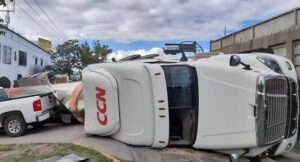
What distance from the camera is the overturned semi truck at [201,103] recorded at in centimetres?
672

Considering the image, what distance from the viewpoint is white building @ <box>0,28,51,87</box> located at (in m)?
31.8

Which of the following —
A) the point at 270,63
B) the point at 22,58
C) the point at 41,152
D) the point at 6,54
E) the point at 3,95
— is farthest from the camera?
the point at 22,58

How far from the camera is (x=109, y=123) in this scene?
8.07m

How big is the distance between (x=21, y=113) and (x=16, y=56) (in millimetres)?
27064

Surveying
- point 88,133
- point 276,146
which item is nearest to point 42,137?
point 88,133

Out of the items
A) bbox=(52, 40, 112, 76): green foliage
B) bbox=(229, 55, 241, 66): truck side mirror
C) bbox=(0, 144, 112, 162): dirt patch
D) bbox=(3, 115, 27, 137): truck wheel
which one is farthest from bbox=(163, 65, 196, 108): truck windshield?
bbox=(52, 40, 112, 76): green foliage

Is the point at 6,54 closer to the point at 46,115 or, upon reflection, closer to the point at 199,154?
the point at 46,115

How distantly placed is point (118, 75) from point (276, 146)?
3093 millimetres

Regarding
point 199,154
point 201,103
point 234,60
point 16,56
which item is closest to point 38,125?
point 199,154

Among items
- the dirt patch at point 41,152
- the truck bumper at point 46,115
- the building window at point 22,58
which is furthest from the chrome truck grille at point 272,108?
the building window at point 22,58

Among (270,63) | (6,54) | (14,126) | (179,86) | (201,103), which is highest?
(6,54)

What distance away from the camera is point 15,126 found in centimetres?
1087

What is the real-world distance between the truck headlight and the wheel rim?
21.5ft

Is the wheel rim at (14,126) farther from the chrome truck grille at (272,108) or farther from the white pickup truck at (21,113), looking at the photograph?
the chrome truck grille at (272,108)
